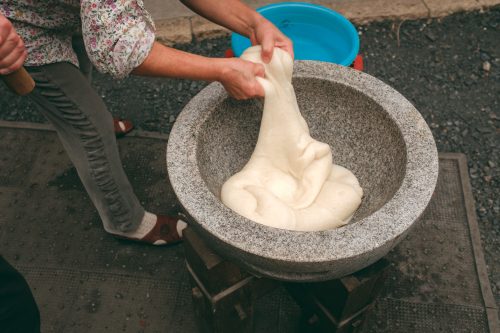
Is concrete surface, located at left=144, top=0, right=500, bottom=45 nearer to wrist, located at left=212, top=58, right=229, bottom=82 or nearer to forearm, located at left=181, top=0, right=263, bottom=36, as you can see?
forearm, located at left=181, top=0, right=263, bottom=36

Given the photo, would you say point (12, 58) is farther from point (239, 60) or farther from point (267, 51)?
point (267, 51)

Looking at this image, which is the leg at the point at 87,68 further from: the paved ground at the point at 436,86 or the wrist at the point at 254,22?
the wrist at the point at 254,22

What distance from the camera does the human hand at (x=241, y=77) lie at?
1608 millimetres

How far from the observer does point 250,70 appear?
5.47 feet

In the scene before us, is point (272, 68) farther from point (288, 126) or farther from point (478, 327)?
point (478, 327)

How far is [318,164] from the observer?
5.93ft

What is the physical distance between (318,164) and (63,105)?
1.03m

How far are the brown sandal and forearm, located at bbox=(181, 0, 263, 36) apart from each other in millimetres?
1281

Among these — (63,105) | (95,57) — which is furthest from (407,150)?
(63,105)

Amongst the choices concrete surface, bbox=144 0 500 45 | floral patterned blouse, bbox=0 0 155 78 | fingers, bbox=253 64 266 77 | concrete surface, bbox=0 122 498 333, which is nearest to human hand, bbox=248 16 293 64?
fingers, bbox=253 64 266 77

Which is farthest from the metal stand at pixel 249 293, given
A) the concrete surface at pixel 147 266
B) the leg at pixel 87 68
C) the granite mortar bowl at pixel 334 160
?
the leg at pixel 87 68

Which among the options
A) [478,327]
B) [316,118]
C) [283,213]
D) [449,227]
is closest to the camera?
[283,213]

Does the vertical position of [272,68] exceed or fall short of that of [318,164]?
it exceeds it

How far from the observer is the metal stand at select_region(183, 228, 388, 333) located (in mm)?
1641
